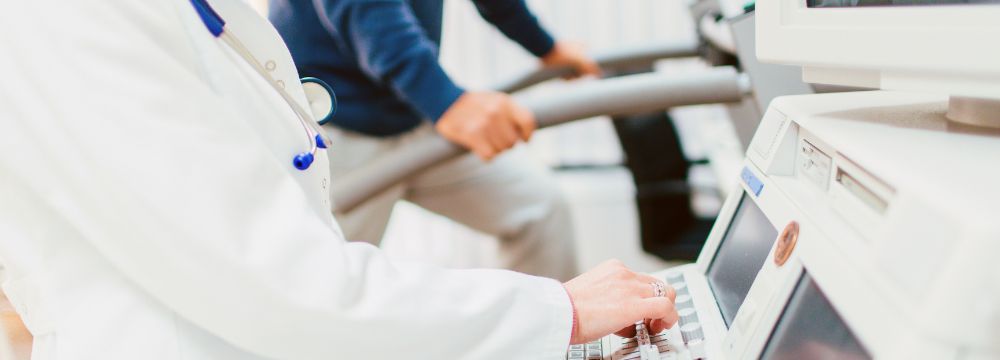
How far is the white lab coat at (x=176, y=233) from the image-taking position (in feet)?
1.90

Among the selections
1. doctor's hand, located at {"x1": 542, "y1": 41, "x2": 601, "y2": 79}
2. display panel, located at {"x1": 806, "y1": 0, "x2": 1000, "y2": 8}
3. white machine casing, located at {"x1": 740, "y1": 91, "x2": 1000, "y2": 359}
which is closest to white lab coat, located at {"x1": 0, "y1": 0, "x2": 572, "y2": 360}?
white machine casing, located at {"x1": 740, "y1": 91, "x2": 1000, "y2": 359}

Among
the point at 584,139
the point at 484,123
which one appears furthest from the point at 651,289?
the point at 584,139

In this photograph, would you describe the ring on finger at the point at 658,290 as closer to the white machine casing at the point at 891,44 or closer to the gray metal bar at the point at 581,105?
the white machine casing at the point at 891,44

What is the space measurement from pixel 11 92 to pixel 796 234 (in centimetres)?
63

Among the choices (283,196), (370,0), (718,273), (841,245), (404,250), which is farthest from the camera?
(404,250)

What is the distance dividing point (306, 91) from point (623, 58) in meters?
1.19

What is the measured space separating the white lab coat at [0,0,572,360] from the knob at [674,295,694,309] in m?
0.15

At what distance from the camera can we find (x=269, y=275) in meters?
0.61

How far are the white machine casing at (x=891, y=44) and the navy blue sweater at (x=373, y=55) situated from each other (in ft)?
2.18

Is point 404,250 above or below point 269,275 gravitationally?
below

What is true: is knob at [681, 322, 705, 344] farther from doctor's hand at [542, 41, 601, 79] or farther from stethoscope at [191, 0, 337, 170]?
doctor's hand at [542, 41, 601, 79]

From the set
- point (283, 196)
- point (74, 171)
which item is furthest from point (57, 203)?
point (283, 196)

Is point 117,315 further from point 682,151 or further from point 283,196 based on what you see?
point 682,151

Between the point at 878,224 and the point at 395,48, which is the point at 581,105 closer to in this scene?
the point at 395,48
